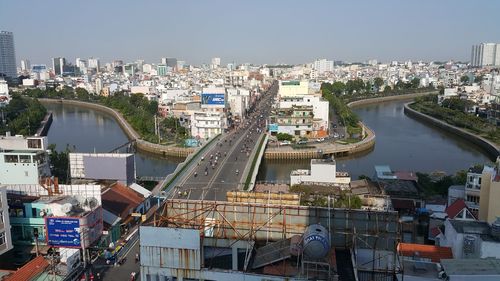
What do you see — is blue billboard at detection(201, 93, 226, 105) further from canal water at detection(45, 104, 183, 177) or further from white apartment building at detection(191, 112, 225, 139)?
canal water at detection(45, 104, 183, 177)

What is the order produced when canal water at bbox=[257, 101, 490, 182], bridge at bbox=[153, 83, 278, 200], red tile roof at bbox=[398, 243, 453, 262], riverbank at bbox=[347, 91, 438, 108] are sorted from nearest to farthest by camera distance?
red tile roof at bbox=[398, 243, 453, 262], bridge at bbox=[153, 83, 278, 200], canal water at bbox=[257, 101, 490, 182], riverbank at bbox=[347, 91, 438, 108]

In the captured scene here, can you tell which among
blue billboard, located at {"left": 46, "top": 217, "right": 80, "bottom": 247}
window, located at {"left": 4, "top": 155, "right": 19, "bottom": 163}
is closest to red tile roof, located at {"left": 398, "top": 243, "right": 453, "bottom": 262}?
blue billboard, located at {"left": 46, "top": 217, "right": 80, "bottom": 247}

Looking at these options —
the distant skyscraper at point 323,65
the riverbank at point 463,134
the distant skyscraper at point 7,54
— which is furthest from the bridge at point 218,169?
the distant skyscraper at point 323,65

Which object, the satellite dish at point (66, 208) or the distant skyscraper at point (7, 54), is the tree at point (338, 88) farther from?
the distant skyscraper at point (7, 54)

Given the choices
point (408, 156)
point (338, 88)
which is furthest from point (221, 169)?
point (338, 88)

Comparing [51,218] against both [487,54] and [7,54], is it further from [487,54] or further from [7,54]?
[487,54]

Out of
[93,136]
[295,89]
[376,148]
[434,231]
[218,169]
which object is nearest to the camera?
[434,231]
